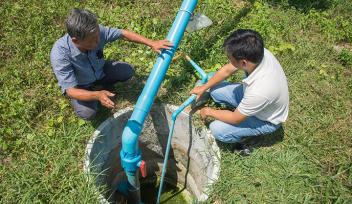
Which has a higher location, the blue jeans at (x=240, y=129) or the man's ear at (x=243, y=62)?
the man's ear at (x=243, y=62)

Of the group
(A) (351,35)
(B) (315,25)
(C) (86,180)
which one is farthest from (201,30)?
(C) (86,180)

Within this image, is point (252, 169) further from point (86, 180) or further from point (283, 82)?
point (86, 180)

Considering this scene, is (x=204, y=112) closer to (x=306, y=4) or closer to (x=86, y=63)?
(x=86, y=63)

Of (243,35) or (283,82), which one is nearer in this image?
(243,35)

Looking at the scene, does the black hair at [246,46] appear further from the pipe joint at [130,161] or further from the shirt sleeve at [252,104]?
the pipe joint at [130,161]

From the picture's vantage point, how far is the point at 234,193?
3.59 metres

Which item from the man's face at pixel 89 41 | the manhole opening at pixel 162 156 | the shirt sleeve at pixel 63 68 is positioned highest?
the man's face at pixel 89 41

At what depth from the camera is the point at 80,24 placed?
10.3 ft

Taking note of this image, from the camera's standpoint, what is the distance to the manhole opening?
383 cm

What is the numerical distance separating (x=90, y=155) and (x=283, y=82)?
1.99 meters

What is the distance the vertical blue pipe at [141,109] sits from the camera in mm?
3547

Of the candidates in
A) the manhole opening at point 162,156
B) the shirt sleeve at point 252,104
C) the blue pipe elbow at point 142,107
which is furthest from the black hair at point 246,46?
the manhole opening at point 162,156

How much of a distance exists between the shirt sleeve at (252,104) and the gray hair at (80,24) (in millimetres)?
1504

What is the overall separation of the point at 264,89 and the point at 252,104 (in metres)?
0.17
